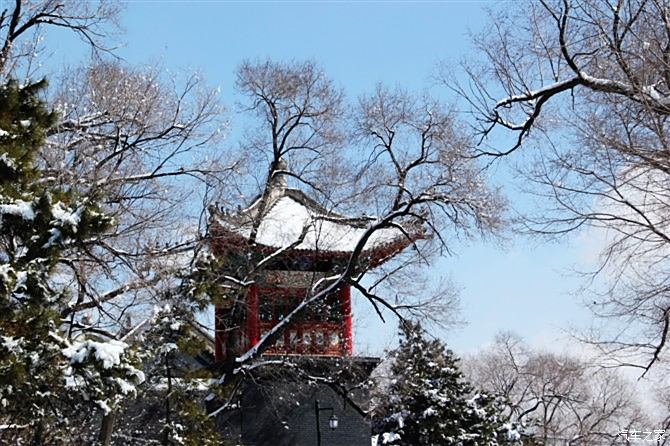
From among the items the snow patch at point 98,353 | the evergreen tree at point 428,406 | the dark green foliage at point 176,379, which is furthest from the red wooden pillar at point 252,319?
the snow patch at point 98,353

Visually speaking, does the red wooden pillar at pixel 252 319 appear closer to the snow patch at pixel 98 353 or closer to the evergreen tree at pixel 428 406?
the evergreen tree at pixel 428 406

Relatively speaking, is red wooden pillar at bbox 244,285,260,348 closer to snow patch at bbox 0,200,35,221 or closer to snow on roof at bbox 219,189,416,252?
snow on roof at bbox 219,189,416,252

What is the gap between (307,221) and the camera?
47.6ft

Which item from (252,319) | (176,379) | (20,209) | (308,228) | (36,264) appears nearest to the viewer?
(20,209)

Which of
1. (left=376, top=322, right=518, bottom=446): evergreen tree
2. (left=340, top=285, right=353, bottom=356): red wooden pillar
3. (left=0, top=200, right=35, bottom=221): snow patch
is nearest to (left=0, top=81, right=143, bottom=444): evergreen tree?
(left=0, top=200, right=35, bottom=221): snow patch

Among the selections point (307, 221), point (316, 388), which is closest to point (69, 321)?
point (307, 221)

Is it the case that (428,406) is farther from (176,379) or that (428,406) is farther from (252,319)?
(176,379)

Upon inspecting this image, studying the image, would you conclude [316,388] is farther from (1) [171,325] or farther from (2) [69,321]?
(2) [69,321]

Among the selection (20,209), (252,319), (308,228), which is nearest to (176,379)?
(308,228)

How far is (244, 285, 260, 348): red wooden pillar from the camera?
14.8 m

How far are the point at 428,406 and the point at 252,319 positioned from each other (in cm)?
383

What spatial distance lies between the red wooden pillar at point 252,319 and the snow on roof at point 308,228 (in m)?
0.95

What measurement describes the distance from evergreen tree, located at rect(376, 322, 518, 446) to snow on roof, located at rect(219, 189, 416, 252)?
6.47 ft

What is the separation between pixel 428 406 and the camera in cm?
1596
